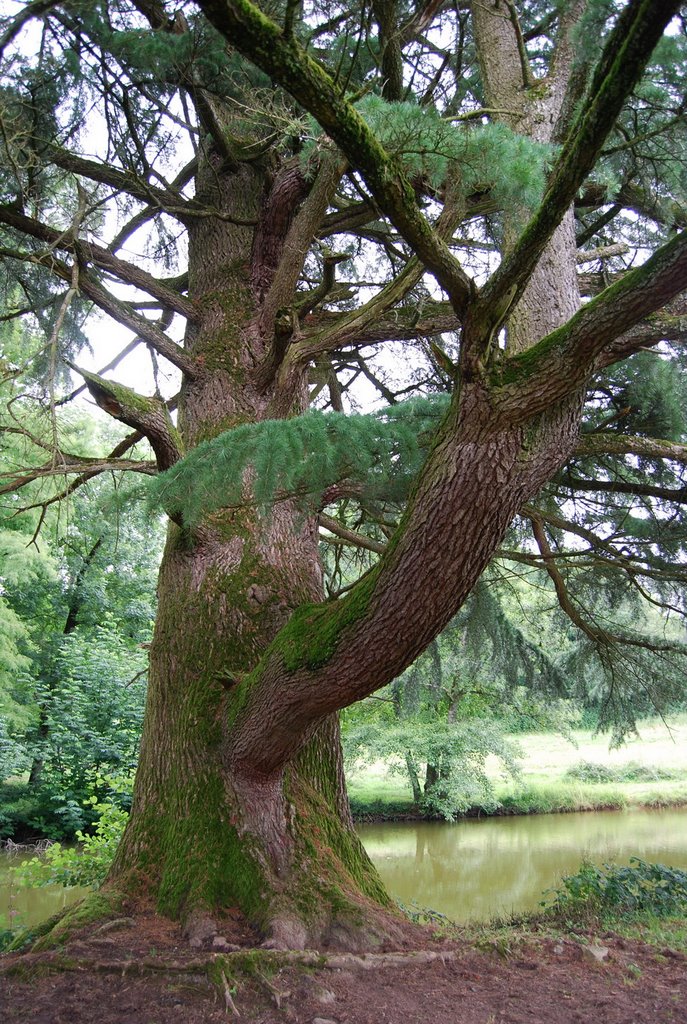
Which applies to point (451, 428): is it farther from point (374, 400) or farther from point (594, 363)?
point (374, 400)

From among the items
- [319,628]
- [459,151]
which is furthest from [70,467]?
[459,151]

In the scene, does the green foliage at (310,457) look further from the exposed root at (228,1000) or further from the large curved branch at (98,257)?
the exposed root at (228,1000)

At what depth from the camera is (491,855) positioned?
1170 centimetres

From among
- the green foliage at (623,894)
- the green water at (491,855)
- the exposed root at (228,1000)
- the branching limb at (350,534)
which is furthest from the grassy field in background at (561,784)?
the exposed root at (228,1000)

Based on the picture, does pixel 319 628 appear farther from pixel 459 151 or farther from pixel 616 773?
pixel 616 773

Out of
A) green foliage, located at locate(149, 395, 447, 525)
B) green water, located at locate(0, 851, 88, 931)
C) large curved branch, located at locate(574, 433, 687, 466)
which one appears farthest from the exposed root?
green water, located at locate(0, 851, 88, 931)

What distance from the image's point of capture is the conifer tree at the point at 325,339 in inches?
90.8

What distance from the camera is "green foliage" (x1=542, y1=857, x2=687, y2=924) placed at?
4.86m

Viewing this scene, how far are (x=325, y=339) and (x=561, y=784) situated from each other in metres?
14.4

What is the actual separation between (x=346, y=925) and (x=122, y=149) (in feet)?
12.3

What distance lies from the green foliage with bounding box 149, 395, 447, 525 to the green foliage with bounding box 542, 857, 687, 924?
3.42m

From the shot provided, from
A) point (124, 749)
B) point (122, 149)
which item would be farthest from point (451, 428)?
point (124, 749)

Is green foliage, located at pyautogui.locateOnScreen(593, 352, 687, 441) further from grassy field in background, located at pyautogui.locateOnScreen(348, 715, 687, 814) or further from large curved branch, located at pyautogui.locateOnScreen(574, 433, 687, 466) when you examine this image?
grassy field in background, located at pyautogui.locateOnScreen(348, 715, 687, 814)

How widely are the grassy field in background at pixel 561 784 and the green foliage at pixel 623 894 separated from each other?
826cm
